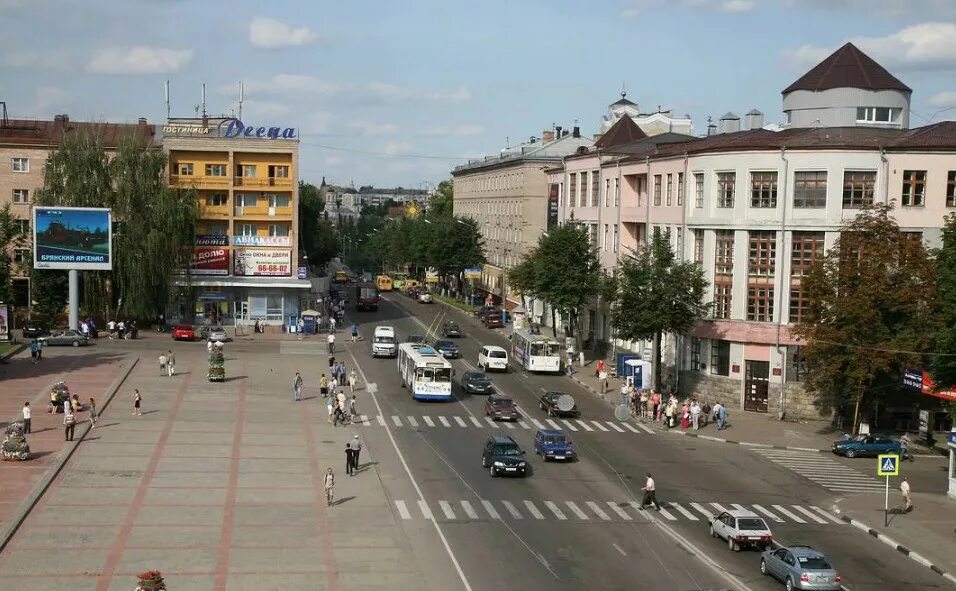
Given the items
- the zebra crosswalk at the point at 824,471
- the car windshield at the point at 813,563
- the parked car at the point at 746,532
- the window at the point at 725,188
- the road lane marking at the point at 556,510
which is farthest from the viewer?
the window at the point at 725,188

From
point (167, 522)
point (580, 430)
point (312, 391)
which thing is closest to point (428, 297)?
point (312, 391)

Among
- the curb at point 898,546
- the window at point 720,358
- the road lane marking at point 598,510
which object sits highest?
the window at point 720,358

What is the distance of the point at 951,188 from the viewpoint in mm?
63844

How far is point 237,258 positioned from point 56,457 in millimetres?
51008

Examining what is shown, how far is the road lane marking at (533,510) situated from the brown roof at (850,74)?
145 feet

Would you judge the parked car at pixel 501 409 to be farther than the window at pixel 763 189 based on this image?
No

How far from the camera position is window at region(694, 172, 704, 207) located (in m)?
70.8

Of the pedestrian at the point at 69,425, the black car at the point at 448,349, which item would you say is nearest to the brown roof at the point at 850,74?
the black car at the point at 448,349

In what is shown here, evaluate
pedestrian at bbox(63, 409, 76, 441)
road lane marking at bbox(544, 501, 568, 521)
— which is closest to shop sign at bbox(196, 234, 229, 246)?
pedestrian at bbox(63, 409, 76, 441)

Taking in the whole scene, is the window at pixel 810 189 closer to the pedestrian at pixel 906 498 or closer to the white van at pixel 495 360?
the white van at pixel 495 360

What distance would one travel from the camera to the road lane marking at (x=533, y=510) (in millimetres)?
39938

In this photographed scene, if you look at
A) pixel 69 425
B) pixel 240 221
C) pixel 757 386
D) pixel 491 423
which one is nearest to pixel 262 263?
pixel 240 221

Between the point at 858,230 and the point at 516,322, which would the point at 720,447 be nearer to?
the point at 858,230

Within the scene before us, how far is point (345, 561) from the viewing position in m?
33.7
